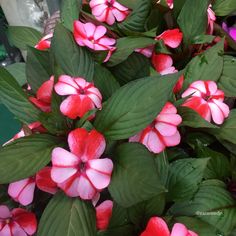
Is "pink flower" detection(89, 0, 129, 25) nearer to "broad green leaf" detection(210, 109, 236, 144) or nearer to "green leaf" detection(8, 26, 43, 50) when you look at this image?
"green leaf" detection(8, 26, 43, 50)

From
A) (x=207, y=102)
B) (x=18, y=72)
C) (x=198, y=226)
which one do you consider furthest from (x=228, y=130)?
(x=18, y=72)

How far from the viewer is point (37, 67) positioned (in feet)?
2.51

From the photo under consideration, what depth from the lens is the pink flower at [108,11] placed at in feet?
2.90

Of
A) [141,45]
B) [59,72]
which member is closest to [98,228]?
[59,72]

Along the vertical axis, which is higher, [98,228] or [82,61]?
[82,61]

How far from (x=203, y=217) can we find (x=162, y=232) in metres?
0.10

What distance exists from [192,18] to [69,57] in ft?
0.94

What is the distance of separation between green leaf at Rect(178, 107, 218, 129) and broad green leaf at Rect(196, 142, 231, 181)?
0.16 feet

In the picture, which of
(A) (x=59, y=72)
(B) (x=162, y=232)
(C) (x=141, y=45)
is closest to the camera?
(B) (x=162, y=232)

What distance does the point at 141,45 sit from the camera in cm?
81

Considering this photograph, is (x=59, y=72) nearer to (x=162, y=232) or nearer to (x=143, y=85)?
(x=143, y=85)

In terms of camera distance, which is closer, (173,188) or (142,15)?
(173,188)

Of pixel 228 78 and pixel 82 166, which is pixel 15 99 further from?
pixel 228 78

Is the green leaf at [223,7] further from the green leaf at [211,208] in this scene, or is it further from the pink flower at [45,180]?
the pink flower at [45,180]
